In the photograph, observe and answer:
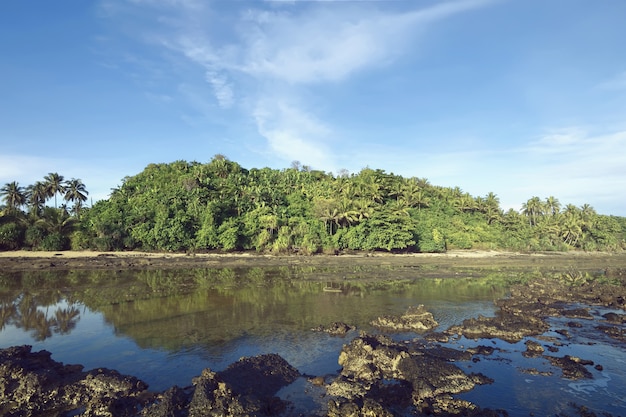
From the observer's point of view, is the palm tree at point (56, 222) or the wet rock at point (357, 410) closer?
the wet rock at point (357, 410)

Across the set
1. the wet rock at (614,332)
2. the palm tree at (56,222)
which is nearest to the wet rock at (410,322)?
the wet rock at (614,332)

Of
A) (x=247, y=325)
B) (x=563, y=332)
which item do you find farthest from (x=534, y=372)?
(x=247, y=325)

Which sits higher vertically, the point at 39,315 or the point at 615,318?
the point at 615,318

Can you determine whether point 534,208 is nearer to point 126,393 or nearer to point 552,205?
point 552,205

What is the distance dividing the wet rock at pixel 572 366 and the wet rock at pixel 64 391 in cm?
1561

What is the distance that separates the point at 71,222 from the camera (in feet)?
194

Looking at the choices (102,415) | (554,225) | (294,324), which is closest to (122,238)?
(294,324)

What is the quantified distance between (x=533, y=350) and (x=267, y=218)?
4740cm

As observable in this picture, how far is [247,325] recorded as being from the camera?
66.5 feet

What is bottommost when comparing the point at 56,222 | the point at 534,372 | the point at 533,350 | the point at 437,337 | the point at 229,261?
the point at 534,372

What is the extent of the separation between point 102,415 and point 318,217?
5486cm

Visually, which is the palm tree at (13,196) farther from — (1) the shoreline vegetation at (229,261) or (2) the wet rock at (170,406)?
(2) the wet rock at (170,406)

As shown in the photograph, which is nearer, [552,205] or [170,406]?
[170,406]

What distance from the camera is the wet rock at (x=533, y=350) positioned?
1563 cm
